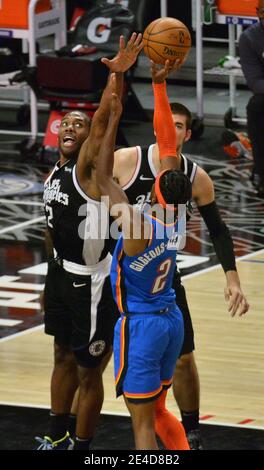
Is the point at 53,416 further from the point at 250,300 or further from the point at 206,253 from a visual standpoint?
the point at 206,253

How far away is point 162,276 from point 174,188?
1.65 feet

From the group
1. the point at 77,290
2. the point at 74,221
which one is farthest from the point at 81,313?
the point at 74,221

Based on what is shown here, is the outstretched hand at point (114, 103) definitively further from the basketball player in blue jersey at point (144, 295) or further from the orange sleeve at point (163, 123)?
the orange sleeve at point (163, 123)

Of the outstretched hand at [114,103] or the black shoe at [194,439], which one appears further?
the black shoe at [194,439]

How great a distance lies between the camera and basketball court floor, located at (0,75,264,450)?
9266 millimetres

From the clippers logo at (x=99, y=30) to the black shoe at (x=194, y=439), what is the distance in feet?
27.2

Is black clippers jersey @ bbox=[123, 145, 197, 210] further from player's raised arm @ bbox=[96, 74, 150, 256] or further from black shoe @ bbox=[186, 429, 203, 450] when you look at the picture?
black shoe @ bbox=[186, 429, 203, 450]

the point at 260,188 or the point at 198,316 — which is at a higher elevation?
the point at 198,316

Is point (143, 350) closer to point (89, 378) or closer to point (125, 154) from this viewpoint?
point (89, 378)

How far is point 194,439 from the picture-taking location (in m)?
8.62

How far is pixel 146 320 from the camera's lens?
7.72 metres

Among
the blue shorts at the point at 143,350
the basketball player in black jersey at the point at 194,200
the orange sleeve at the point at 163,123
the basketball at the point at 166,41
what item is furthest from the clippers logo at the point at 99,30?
the blue shorts at the point at 143,350

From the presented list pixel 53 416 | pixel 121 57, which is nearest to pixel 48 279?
pixel 53 416

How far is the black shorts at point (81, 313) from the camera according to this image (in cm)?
835
